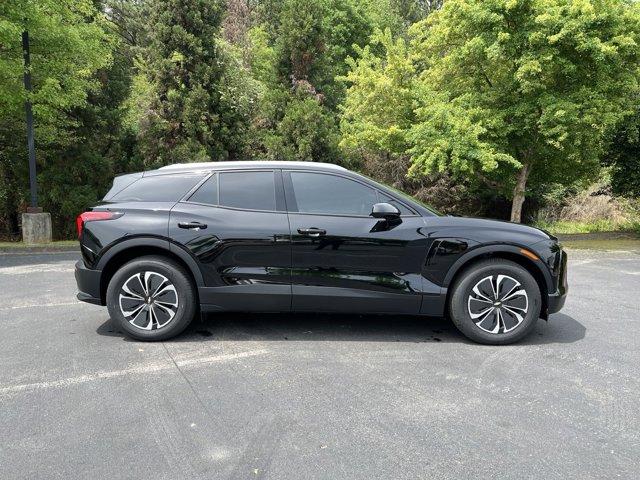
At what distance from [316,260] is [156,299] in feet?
5.01

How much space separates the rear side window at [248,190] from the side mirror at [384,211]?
3.10 ft

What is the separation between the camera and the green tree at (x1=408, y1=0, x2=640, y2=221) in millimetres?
11117

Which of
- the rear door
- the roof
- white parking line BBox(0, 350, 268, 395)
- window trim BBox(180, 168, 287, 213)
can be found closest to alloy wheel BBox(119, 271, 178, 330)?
the rear door

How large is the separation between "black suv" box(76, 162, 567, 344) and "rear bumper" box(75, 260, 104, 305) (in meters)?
0.01

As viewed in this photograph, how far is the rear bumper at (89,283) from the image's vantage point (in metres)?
4.70

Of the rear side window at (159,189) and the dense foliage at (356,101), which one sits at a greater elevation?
the dense foliage at (356,101)

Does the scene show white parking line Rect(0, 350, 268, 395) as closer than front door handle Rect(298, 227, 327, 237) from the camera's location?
Yes

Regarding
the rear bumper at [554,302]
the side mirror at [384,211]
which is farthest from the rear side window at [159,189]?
the rear bumper at [554,302]

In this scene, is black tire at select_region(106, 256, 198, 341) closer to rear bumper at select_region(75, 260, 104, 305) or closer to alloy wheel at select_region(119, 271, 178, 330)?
alloy wheel at select_region(119, 271, 178, 330)

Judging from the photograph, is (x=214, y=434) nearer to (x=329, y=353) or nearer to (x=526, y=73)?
(x=329, y=353)

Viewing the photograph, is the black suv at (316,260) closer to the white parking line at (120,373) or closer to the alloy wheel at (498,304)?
the alloy wheel at (498,304)

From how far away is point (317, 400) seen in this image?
11.4 feet

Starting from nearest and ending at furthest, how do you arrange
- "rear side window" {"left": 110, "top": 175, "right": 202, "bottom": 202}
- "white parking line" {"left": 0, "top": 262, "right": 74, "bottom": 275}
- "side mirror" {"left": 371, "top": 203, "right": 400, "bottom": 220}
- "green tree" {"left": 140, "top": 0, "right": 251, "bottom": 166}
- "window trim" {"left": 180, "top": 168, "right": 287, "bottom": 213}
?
"side mirror" {"left": 371, "top": 203, "right": 400, "bottom": 220}, "window trim" {"left": 180, "top": 168, "right": 287, "bottom": 213}, "rear side window" {"left": 110, "top": 175, "right": 202, "bottom": 202}, "white parking line" {"left": 0, "top": 262, "right": 74, "bottom": 275}, "green tree" {"left": 140, "top": 0, "right": 251, "bottom": 166}

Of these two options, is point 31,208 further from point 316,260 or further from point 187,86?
point 316,260
